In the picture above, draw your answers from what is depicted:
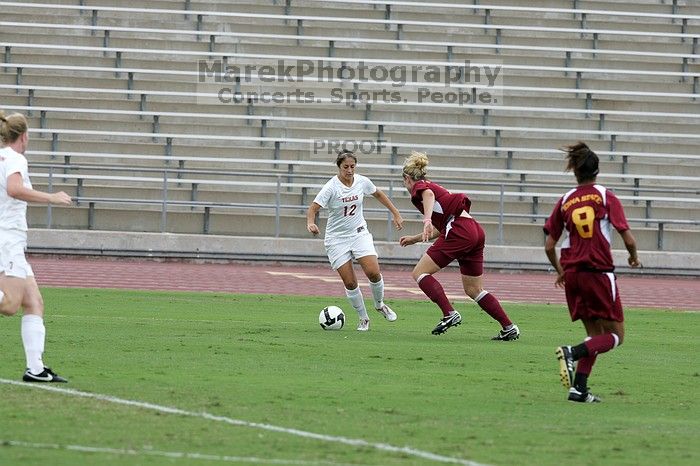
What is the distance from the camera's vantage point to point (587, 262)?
28.5ft

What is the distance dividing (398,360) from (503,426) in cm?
336

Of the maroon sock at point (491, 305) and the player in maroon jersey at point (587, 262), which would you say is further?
the maroon sock at point (491, 305)

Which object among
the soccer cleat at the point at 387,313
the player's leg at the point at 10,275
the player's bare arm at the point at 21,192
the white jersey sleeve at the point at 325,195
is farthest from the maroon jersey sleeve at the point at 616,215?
the soccer cleat at the point at 387,313

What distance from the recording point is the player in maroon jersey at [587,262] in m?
8.69

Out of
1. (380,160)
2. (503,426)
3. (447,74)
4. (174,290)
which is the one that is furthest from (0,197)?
(447,74)

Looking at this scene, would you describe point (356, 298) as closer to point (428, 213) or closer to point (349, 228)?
point (349, 228)

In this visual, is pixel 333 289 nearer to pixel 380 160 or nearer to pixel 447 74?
pixel 380 160

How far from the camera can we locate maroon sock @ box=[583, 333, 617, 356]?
8.70 metres

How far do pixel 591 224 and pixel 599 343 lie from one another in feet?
2.67

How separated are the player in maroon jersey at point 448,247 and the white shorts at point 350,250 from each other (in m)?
0.75

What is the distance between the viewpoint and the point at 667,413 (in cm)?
855

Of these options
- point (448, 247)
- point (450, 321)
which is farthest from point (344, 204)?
point (450, 321)

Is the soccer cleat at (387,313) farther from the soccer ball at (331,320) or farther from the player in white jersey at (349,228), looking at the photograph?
the soccer ball at (331,320)

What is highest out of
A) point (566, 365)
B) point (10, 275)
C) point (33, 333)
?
point (10, 275)
